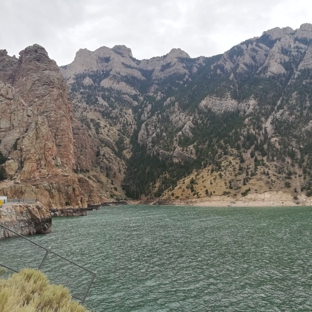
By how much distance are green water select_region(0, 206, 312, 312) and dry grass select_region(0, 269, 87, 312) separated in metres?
11.3

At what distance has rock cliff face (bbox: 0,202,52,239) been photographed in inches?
2303

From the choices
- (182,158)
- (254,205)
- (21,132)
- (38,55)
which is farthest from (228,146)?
(38,55)

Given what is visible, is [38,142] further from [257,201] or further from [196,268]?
[196,268]

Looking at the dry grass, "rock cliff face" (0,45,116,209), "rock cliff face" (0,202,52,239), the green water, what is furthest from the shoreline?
the dry grass

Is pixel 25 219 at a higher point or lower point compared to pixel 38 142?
lower

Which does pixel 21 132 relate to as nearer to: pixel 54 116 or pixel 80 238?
pixel 54 116

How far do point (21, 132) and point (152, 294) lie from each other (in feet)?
393

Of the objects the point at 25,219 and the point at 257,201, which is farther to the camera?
the point at 257,201

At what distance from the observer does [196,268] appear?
104ft

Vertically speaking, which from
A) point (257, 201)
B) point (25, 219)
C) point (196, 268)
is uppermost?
point (25, 219)

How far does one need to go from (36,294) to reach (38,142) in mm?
123769

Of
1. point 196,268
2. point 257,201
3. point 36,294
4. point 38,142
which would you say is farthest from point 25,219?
point 257,201

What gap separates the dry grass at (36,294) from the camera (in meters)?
9.41

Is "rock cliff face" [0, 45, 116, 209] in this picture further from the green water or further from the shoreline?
the green water
